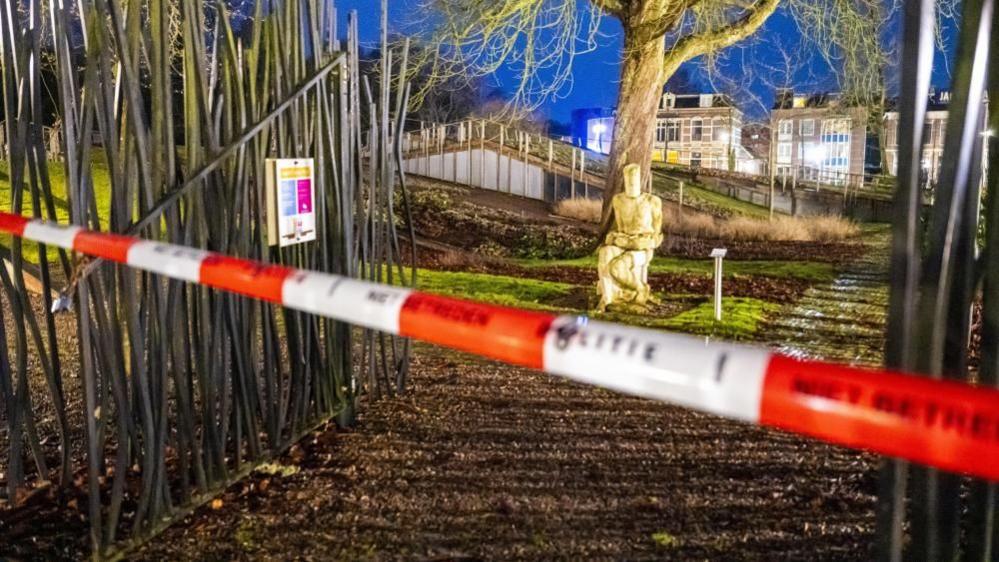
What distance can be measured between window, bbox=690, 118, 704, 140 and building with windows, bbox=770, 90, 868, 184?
5167mm

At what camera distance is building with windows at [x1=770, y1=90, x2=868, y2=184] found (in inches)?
1104

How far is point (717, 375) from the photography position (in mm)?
1505

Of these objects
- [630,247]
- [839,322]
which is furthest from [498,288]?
[839,322]

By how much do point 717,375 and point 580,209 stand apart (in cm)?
1743

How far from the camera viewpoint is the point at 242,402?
3781 mm

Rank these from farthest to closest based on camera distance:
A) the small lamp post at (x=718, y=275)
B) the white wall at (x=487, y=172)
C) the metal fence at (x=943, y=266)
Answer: the white wall at (x=487, y=172), the small lamp post at (x=718, y=275), the metal fence at (x=943, y=266)

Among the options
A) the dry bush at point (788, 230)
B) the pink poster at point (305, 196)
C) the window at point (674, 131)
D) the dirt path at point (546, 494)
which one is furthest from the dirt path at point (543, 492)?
the window at point (674, 131)

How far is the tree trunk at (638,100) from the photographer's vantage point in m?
12.1

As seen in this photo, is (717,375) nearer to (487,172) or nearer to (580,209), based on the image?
(580,209)

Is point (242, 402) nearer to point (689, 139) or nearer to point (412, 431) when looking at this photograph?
point (412, 431)

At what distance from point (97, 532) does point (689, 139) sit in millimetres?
55681

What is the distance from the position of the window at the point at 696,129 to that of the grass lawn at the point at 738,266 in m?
43.4

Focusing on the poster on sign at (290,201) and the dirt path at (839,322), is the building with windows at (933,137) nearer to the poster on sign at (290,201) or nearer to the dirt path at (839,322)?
the dirt path at (839,322)

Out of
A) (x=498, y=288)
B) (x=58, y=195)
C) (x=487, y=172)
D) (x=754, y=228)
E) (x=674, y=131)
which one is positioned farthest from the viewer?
(x=674, y=131)
